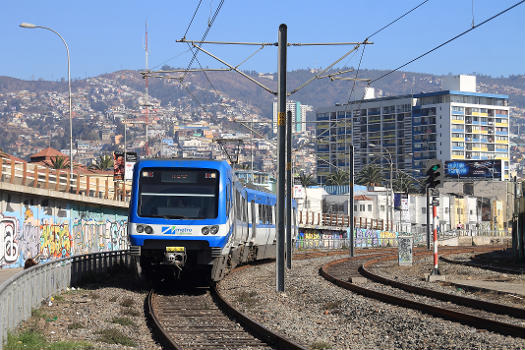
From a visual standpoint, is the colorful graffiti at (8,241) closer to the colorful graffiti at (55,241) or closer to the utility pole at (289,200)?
the colorful graffiti at (55,241)

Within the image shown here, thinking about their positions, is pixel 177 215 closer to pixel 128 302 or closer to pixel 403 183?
pixel 128 302

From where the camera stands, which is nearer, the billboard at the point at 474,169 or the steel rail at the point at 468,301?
the steel rail at the point at 468,301

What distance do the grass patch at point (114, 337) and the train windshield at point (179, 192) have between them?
689cm

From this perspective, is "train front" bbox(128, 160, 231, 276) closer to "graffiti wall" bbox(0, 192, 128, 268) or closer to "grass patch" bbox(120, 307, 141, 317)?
"grass patch" bbox(120, 307, 141, 317)

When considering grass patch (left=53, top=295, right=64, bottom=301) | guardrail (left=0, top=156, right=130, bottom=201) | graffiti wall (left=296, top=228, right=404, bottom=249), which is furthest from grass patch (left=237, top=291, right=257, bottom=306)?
graffiti wall (left=296, top=228, right=404, bottom=249)

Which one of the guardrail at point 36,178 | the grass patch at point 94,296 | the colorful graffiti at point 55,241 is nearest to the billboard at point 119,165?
the guardrail at point 36,178

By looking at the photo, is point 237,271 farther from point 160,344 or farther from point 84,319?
point 160,344

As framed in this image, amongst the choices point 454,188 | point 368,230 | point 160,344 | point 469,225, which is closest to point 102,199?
point 160,344

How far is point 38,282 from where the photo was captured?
17.0m

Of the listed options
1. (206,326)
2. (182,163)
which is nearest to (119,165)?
(182,163)

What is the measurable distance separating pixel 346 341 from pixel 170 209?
8.87 m

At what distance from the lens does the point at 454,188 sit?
164m

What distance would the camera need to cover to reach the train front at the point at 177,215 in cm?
2053

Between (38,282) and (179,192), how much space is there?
492cm
